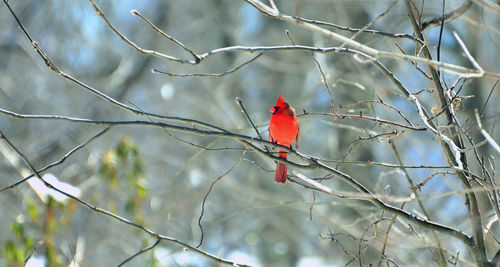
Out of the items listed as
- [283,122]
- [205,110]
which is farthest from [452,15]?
[205,110]

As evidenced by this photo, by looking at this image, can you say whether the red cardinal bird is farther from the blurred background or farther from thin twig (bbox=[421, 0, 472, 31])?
thin twig (bbox=[421, 0, 472, 31])

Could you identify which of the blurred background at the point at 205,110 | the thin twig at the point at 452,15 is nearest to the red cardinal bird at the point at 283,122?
the blurred background at the point at 205,110

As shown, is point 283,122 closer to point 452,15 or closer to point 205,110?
point 452,15

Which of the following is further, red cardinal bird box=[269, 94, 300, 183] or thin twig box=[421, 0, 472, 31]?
red cardinal bird box=[269, 94, 300, 183]

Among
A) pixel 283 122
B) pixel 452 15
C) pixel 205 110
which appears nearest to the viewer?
pixel 452 15

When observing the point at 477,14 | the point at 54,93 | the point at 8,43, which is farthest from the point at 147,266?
the point at 54,93

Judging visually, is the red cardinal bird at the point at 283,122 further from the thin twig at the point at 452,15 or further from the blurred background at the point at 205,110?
the thin twig at the point at 452,15

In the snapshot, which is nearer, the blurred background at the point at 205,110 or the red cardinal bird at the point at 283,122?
the red cardinal bird at the point at 283,122

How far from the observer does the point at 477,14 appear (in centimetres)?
244

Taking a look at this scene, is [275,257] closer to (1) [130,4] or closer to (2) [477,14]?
(1) [130,4]


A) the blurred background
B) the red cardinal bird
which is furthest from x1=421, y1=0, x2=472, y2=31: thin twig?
the blurred background

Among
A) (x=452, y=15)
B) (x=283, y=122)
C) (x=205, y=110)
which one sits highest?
(x=205, y=110)

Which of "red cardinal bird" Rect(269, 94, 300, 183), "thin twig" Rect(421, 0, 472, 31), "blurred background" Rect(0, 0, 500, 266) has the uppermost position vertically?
"blurred background" Rect(0, 0, 500, 266)

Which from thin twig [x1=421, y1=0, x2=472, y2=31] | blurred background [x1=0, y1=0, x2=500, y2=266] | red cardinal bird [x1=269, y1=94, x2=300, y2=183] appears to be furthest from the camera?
blurred background [x1=0, y1=0, x2=500, y2=266]
